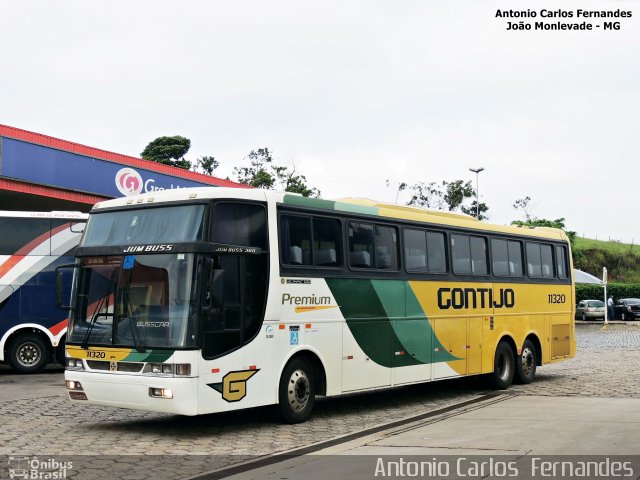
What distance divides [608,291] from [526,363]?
4881 centimetres

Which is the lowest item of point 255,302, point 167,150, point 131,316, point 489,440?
point 489,440

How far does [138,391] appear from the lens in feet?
34.3

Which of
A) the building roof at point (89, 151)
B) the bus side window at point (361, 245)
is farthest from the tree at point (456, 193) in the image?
the bus side window at point (361, 245)

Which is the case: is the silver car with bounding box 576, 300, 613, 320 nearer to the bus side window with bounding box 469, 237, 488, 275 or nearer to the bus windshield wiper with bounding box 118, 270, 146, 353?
the bus side window with bounding box 469, 237, 488, 275

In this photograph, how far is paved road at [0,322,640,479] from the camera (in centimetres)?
953

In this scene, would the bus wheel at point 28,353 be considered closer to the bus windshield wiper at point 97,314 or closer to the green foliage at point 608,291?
the bus windshield wiper at point 97,314

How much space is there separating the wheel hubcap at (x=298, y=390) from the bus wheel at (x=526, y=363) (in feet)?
22.3

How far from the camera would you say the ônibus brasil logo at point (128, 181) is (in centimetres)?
2734

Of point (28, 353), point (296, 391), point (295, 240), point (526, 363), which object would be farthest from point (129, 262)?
point (28, 353)

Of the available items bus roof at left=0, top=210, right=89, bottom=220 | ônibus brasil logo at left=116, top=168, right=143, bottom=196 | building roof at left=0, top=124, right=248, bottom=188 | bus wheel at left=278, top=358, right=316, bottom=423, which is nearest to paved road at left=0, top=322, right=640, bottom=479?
bus wheel at left=278, top=358, right=316, bottom=423

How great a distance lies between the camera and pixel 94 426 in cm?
1152

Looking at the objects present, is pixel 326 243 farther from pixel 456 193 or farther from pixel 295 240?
pixel 456 193

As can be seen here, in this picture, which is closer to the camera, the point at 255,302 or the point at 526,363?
the point at 255,302

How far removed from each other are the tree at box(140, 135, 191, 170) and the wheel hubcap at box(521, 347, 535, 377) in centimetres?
5782
